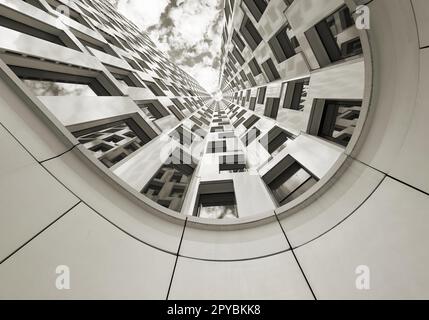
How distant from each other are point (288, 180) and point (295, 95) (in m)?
5.63

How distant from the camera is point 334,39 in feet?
23.0

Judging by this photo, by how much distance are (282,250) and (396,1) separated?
4.54 metres

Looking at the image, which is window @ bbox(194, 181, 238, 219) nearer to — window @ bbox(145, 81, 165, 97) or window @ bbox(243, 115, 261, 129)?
window @ bbox(243, 115, 261, 129)

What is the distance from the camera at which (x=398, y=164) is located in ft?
9.46

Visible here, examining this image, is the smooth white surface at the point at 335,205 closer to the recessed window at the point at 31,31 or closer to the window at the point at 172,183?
the window at the point at 172,183

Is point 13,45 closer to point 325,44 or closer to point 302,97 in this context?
point 325,44

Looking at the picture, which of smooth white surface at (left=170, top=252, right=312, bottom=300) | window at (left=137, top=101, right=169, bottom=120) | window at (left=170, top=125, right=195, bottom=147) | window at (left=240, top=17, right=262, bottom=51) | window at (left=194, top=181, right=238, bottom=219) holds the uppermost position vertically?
window at (left=240, top=17, right=262, bottom=51)

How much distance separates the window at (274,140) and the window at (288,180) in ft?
8.64

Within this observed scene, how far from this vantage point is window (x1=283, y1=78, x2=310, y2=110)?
10102 mm

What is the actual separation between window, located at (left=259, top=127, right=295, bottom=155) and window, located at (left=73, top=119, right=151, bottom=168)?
709 cm

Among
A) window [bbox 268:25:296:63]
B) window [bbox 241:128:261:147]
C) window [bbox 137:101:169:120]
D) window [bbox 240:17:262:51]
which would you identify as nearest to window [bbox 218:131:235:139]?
window [bbox 241:128:261:147]

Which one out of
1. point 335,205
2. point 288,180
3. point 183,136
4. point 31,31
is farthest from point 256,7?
point 335,205

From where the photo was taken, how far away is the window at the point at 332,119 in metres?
6.79

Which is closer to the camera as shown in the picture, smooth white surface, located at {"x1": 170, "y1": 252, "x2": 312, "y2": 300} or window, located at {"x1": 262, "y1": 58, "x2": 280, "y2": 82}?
smooth white surface, located at {"x1": 170, "y1": 252, "x2": 312, "y2": 300}
